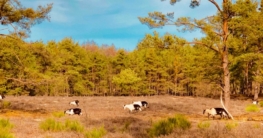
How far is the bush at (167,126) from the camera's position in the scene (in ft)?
28.4

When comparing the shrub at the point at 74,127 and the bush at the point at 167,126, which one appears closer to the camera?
the bush at the point at 167,126

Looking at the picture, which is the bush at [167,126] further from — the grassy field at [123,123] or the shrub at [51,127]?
the shrub at [51,127]

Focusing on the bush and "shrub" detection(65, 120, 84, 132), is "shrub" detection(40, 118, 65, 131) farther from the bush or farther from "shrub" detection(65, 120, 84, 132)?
the bush

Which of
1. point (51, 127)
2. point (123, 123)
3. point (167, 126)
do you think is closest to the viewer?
point (167, 126)

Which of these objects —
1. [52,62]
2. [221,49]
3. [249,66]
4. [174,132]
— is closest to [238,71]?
[249,66]

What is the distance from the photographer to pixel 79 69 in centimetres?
6206

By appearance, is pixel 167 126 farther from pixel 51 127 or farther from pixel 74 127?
pixel 51 127

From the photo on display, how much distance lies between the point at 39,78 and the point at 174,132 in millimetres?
11714

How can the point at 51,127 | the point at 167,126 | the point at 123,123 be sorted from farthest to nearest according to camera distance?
the point at 123,123 → the point at 51,127 → the point at 167,126

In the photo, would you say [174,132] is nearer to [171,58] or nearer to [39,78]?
[39,78]


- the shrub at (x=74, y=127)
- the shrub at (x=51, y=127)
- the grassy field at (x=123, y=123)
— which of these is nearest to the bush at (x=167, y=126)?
the grassy field at (x=123, y=123)

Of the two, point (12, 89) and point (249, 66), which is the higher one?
point (249, 66)

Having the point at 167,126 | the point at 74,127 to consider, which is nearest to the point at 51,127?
the point at 74,127

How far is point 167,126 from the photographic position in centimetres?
916
